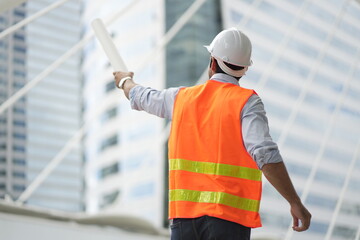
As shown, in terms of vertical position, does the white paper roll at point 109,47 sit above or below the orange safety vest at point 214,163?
above

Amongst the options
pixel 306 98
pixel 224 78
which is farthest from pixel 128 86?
pixel 306 98

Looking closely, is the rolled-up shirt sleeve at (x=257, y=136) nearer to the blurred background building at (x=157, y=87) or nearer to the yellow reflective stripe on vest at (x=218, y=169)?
the yellow reflective stripe on vest at (x=218, y=169)

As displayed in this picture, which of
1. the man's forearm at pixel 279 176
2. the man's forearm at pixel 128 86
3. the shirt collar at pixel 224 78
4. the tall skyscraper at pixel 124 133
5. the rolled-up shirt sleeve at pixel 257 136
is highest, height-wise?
the tall skyscraper at pixel 124 133

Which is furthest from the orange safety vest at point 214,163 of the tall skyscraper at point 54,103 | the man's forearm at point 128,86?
the tall skyscraper at point 54,103

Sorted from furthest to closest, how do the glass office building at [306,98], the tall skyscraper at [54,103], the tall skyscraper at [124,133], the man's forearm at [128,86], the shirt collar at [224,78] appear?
1. the tall skyscraper at [54,103]
2. the tall skyscraper at [124,133]
3. the glass office building at [306,98]
4. the man's forearm at [128,86]
5. the shirt collar at [224,78]

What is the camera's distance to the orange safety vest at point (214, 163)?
184cm

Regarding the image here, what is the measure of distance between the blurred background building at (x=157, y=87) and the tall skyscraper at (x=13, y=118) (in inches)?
3.7

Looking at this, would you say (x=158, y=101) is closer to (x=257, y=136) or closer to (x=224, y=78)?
(x=224, y=78)

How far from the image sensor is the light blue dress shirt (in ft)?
5.84

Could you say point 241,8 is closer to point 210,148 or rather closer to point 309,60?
point 309,60

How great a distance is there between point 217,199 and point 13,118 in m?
42.4

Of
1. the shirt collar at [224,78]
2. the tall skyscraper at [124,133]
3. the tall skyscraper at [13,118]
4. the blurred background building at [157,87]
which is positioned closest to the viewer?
the shirt collar at [224,78]

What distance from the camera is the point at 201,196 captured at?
1.86m

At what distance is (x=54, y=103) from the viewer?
4972cm
